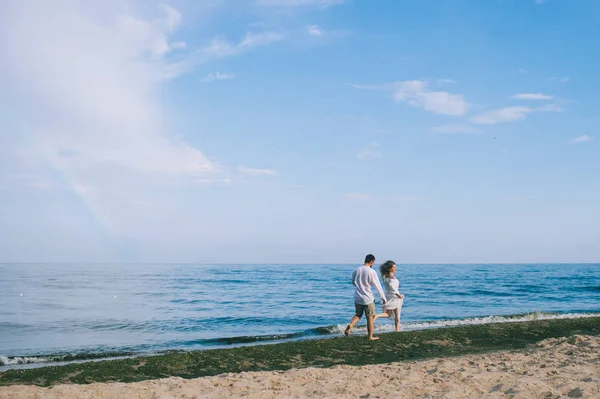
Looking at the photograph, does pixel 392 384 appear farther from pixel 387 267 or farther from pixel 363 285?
pixel 387 267

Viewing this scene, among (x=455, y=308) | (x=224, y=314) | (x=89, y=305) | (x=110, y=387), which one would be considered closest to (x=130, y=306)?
(x=89, y=305)

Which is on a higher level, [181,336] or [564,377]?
[564,377]

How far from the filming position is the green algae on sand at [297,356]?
8414 millimetres

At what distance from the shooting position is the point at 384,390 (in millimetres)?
6512

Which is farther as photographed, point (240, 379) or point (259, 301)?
point (259, 301)

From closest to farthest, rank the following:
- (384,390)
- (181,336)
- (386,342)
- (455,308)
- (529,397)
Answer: (529,397) → (384,390) → (386,342) → (181,336) → (455,308)

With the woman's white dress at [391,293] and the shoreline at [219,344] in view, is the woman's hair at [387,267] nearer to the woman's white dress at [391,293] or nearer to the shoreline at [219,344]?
the woman's white dress at [391,293]

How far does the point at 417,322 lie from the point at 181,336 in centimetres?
759

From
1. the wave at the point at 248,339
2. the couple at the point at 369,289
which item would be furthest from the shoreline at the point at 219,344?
the couple at the point at 369,289

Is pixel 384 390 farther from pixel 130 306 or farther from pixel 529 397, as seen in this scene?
pixel 130 306

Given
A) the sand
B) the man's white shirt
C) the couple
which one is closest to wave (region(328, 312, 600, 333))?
the couple

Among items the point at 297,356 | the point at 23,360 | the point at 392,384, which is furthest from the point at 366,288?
the point at 23,360

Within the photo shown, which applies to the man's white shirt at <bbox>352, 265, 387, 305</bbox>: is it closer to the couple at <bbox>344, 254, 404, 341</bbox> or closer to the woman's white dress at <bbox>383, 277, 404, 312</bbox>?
the couple at <bbox>344, 254, 404, 341</bbox>

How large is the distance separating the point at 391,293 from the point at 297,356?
3.14 meters
